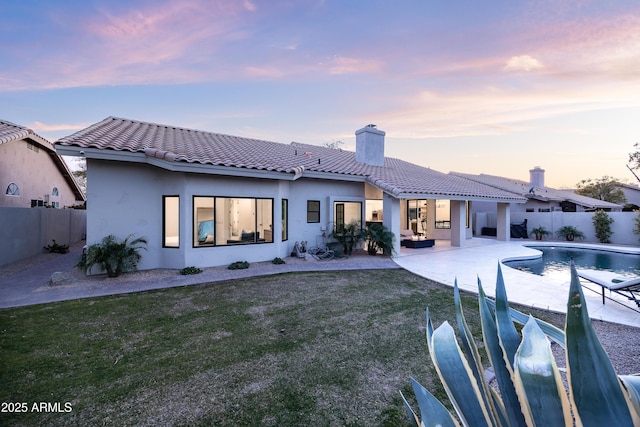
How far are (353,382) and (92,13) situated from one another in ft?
47.9

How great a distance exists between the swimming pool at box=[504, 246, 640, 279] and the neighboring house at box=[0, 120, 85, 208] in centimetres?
2399

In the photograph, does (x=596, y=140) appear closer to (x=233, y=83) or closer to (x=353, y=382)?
(x=353, y=382)

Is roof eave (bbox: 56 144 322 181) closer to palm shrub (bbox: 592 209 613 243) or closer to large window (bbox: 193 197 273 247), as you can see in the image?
large window (bbox: 193 197 273 247)

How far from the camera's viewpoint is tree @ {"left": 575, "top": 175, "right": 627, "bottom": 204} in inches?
1403

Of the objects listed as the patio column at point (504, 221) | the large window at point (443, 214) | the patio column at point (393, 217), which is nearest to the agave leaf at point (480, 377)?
the patio column at point (393, 217)

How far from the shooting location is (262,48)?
1263 centimetres

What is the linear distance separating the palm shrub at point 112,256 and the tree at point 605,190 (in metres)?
50.5

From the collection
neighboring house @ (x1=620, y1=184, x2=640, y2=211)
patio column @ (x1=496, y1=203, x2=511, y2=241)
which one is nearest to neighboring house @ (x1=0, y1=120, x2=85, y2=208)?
patio column @ (x1=496, y1=203, x2=511, y2=241)

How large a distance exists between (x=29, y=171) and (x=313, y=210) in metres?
17.7

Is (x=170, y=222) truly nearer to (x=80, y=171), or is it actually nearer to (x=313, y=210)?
(x=313, y=210)

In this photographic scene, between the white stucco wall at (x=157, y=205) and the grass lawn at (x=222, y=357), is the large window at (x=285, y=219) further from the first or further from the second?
the grass lawn at (x=222, y=357)

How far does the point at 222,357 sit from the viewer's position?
4.68 meters

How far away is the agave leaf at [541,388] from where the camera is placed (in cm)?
104

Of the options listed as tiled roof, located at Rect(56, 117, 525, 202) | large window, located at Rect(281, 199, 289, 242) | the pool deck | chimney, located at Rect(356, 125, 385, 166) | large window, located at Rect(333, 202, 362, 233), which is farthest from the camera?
chimney, located at Rect(356, 125, 385, 166)
